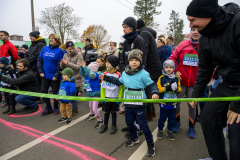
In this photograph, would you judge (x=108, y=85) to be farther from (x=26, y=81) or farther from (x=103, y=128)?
(x=26, y=81)

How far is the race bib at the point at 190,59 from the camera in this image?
304 cm

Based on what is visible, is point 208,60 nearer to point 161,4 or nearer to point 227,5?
point 227,5

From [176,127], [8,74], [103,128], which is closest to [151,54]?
[176,127]

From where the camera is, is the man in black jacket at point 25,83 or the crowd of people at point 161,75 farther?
the man in black jacket at point 25,83

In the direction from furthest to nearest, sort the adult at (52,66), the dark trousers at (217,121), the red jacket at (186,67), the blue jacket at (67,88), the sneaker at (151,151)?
1. the adult at (52,66)
2. the blue jacket at (67,88)
3. the red jacket at (186,67)
4. the sneaker at (151,151)
5. the dark trousers at (217,121)

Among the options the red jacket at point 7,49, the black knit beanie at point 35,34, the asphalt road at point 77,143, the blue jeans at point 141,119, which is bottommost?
the asphalt road at point 77,143

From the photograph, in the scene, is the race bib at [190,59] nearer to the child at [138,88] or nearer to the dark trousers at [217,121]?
the child at [138,88]

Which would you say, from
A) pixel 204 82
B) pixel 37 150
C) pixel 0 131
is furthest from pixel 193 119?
pixel 0 131

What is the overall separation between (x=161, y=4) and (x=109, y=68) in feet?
93.1

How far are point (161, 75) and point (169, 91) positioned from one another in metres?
0.47

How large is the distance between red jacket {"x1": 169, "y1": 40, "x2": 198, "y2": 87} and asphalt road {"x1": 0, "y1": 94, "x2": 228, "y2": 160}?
44.1 inches

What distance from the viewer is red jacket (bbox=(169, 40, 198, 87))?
309cm

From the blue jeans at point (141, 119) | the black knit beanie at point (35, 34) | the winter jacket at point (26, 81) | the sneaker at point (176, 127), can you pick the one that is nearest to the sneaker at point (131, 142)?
the blue jeans at point (141, 119)

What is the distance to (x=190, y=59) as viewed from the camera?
10.1 feet
